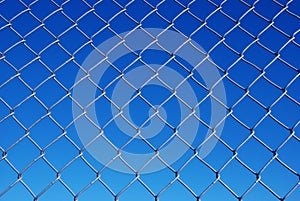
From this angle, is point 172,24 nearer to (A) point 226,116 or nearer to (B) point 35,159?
(A) point 226,116

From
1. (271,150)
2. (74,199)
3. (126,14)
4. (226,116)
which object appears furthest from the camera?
(126,14)

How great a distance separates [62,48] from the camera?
6.25 feet

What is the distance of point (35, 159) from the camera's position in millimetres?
1579

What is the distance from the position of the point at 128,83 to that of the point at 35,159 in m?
0.51

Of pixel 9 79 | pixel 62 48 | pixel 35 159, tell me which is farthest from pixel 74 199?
pixel 62 48

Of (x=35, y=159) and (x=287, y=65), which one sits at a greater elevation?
(x=35, y=159)

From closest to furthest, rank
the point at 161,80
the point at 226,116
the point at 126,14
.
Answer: the point at 226,116 < the point at 161,80 < the point at 126,14

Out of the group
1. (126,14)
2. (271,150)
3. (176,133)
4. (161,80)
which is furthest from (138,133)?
(126,14)

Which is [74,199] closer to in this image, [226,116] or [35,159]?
[35,159]

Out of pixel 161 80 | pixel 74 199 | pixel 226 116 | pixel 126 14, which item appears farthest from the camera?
pixel 126 14

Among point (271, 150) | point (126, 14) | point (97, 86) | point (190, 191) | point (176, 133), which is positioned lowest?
point (271, 150)

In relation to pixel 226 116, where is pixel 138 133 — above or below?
above

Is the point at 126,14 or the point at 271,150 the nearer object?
the point at 271,150

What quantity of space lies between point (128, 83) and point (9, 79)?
489 mm
